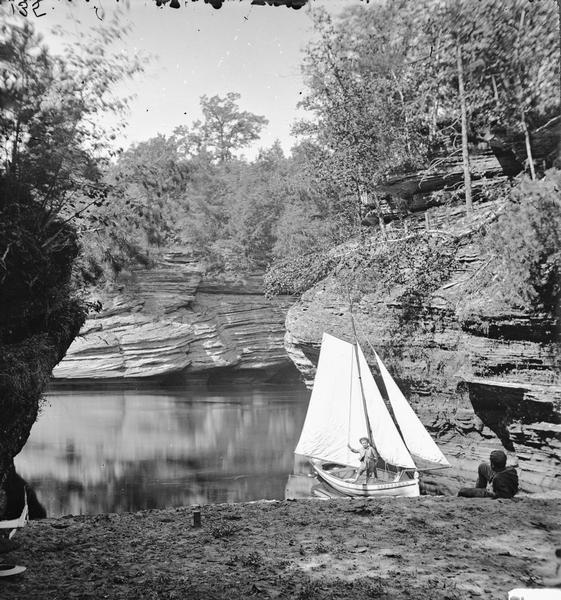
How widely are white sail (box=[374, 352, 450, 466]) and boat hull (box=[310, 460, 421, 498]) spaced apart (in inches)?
14.1

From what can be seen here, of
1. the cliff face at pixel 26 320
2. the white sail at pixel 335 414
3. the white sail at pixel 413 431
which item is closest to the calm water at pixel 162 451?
the white sail at pixel 335 414

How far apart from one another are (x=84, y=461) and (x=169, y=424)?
2.46m

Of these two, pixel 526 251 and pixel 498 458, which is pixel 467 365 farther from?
pixel 498 458

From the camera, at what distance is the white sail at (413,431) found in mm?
6715

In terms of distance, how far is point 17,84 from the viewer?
2477mm

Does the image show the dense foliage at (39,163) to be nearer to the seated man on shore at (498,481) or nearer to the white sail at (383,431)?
the seated man on shore at (498,481)

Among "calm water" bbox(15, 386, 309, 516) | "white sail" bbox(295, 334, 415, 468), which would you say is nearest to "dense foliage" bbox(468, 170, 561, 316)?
"white sail" bbox(295, 334, 415, 468)

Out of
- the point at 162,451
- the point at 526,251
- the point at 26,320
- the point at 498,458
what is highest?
the point at 526,251

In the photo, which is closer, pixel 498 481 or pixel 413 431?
pixel 498 481

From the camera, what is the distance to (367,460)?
22.7 feet

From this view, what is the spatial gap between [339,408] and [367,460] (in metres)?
0.81

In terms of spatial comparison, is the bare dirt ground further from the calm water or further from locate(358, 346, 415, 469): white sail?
the calm water

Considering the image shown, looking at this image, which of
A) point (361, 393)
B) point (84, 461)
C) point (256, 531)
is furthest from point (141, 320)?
point (256, 531)

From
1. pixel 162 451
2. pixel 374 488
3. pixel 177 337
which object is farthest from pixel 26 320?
pixel 177 337
